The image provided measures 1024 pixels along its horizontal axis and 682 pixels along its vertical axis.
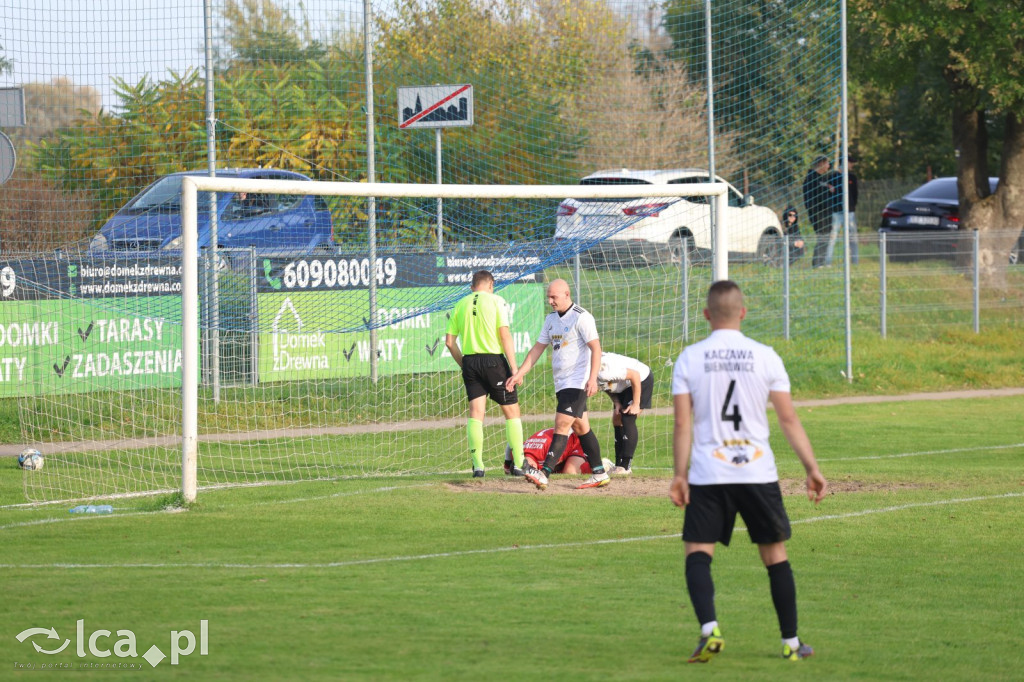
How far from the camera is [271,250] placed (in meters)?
15.6

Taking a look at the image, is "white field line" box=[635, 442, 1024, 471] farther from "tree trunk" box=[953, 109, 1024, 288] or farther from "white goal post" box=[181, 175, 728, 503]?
"tree trunk" box=[953, 109, 1024, 288]

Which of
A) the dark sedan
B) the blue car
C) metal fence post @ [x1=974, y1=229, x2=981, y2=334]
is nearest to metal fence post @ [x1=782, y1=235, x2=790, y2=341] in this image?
metal fence post @ [x1=974, y1=229, x2=981, y2=334]

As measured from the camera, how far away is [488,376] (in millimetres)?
11984

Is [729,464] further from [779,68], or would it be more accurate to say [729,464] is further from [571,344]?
[779,68]

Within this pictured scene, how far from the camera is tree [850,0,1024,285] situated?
867 inches

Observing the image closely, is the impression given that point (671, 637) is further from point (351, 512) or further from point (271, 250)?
point (271, 250)

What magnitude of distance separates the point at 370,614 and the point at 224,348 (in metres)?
8.41

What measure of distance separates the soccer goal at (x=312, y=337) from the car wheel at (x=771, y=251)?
133 inches

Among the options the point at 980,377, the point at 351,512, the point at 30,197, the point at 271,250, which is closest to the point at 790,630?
the point at 351,512

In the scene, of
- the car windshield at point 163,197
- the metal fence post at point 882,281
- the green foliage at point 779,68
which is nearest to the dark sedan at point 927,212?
the metal fence post at point 882,281

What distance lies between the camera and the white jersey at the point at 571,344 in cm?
1140

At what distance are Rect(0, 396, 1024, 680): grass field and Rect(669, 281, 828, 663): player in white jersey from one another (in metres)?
0.34

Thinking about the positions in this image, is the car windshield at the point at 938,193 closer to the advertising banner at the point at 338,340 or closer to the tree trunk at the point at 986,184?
the tree trunk at the point at 986,184

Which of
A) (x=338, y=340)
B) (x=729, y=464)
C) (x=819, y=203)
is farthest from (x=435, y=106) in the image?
(x=729, y=464)
